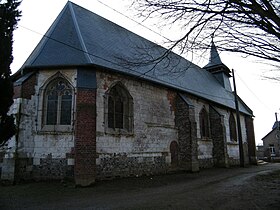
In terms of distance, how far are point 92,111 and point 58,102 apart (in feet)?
6.08

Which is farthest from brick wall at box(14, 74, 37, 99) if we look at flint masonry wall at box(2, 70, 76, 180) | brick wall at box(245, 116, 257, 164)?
brick wall at box(245, 116, 257, 164)

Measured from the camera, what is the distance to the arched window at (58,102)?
36.7 ft

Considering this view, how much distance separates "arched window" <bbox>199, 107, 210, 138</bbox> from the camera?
18.6 meters

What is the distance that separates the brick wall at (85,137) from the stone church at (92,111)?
39 millimetres

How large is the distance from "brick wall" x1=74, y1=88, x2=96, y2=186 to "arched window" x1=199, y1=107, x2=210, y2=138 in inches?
400

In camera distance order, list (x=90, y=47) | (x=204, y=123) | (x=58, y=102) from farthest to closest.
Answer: (x=204, y=123)
(x=90, y=47)
(x=58, y=102)

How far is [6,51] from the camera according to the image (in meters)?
7.00

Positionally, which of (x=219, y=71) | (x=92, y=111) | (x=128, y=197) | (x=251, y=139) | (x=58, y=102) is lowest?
(x=128, y=197)

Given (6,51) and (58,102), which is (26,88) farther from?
(6,51)

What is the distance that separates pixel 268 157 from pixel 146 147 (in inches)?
1011

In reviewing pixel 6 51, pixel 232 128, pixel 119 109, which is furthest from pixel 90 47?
pixel 232 128

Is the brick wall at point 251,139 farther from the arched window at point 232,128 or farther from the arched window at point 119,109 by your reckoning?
the arched window at point 119,109

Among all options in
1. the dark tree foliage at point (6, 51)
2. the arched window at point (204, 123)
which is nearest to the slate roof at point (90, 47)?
the arched window at point (204, 123)

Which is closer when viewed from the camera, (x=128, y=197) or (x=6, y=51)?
(x=6, y=51)
